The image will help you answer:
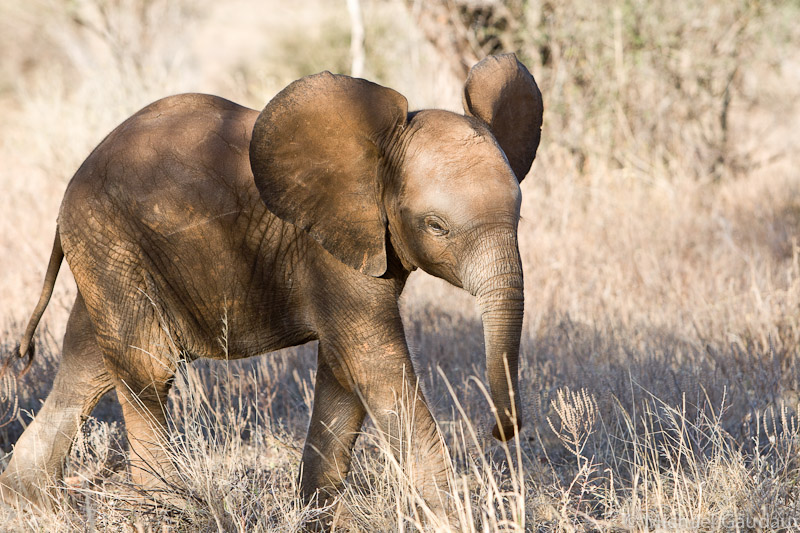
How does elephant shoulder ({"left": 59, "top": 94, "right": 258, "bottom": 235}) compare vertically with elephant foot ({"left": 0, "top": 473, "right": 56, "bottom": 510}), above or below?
above

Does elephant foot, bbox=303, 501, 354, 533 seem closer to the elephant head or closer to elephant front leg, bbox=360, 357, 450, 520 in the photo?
elephant front leg, bbox=360, 357, 450, 520

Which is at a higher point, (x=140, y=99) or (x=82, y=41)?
(x=82, y=41)

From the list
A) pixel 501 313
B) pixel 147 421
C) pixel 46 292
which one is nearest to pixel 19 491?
pixel 147 421

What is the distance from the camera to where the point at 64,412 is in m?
4.20

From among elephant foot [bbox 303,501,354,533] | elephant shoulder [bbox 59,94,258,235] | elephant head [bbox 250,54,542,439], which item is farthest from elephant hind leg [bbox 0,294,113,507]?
elephant head [bbox 250,54,542,439]

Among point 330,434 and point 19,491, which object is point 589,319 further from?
point 19,491

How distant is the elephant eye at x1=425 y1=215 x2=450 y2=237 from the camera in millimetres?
3236

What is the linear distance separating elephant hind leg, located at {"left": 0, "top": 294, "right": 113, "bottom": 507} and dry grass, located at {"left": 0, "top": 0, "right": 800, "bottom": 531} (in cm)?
13

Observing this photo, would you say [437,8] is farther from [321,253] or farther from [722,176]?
[321,253]

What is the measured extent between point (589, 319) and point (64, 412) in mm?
3773

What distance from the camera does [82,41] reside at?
67.7 ft

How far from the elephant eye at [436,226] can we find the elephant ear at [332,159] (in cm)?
24

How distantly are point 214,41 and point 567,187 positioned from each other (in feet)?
103

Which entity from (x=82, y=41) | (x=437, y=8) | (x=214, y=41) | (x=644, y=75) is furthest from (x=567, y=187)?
(x=214, y=41)
